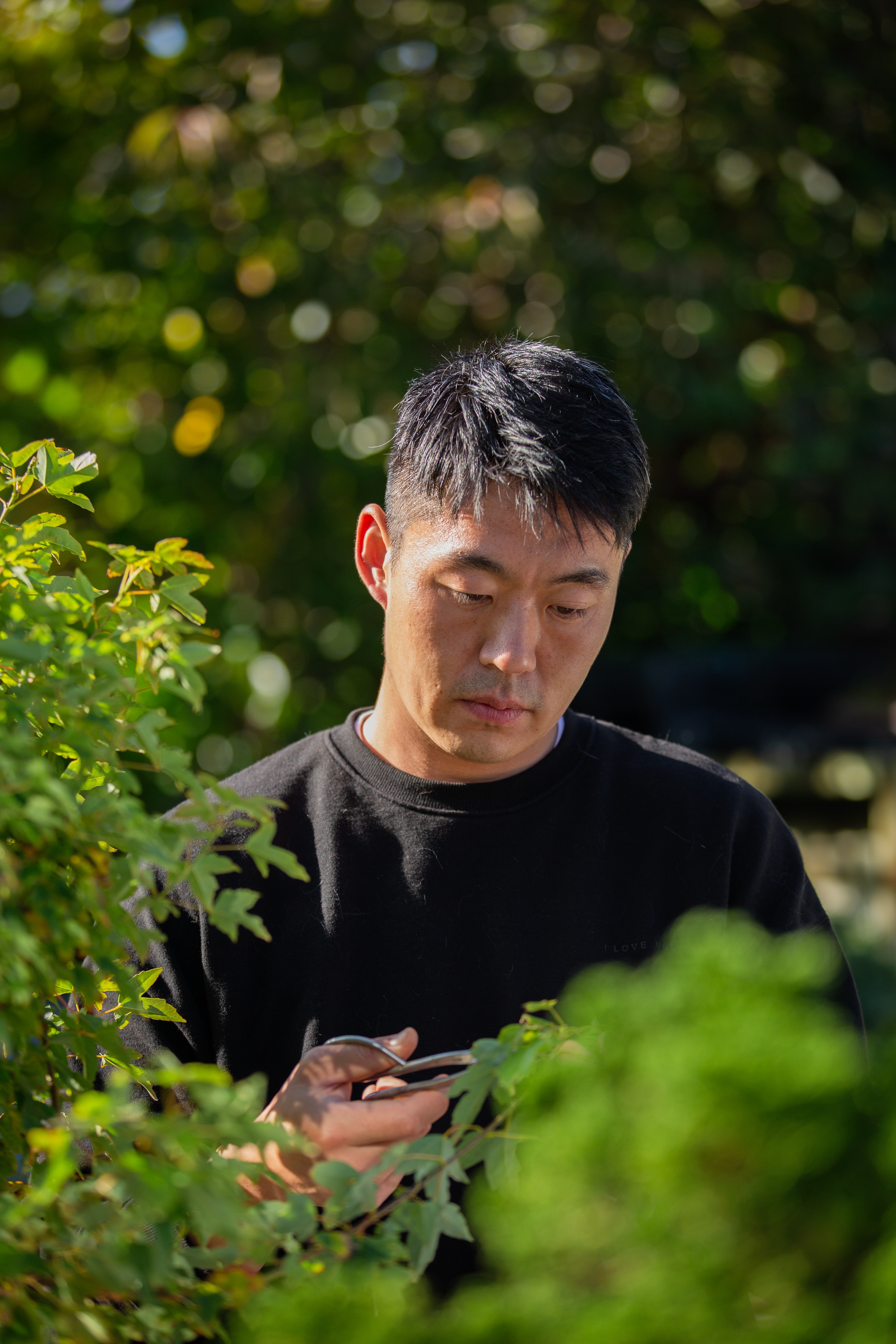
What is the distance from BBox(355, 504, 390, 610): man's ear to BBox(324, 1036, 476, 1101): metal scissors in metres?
0.71

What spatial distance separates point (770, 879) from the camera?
1.78m

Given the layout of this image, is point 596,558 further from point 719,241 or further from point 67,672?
point 719,241

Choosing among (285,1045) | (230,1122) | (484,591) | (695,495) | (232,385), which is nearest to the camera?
(230,1122)

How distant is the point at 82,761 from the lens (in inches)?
38.8

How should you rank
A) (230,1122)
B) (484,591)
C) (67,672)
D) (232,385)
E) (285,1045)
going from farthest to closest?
(232,385)
(285,1045)
(484,591)
(67,672)
(230,1122)

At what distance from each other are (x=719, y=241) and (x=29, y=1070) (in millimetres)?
4516

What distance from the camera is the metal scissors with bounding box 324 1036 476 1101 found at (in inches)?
41.2

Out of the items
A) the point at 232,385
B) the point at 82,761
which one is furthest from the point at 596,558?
the point at 232,385

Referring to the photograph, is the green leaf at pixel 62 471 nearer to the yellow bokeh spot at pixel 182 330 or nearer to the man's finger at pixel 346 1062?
the man's finger at pixel 346 1062

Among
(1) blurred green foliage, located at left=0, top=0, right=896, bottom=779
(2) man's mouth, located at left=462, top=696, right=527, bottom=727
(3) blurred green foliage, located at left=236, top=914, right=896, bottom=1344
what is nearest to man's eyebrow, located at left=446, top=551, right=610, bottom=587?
(2) man's mouth, located at left=462, top=696, right=527, bottom=727

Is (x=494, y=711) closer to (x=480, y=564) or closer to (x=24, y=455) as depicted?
(x=480, y=564)

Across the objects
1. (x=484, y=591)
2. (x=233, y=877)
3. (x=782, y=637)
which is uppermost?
(x=484, y=591)

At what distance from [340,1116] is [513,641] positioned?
2.07 feet

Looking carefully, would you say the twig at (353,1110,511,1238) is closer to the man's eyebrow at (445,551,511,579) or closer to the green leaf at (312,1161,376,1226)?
the green leaf at (312,1161,376,1226)
